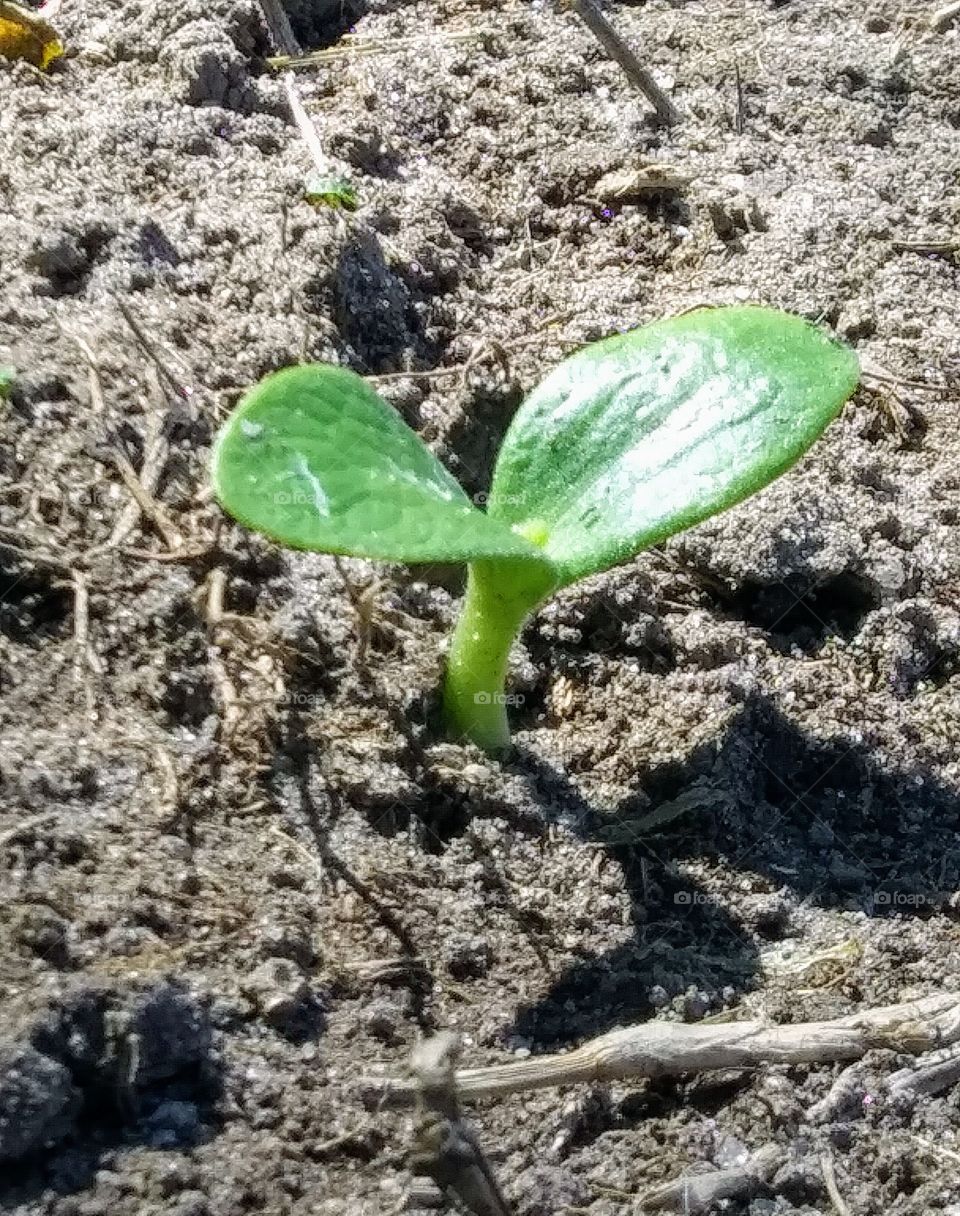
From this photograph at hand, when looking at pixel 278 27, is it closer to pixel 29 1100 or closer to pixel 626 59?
pixel 626 59

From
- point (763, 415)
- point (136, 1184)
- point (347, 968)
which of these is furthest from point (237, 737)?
Result: point (763, 415)

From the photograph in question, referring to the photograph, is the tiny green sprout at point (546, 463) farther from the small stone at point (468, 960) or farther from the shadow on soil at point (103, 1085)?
the shadow on soil at point (103, 1085)

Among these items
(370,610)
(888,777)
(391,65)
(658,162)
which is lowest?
(888,777)

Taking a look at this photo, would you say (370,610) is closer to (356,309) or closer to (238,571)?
(238,571)

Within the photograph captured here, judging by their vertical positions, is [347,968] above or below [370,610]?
below

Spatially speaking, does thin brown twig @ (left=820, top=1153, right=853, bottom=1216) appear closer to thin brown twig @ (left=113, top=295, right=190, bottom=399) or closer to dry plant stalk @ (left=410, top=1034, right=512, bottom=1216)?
dry plant stalk @ (left=410, top=1034, right=512, bottom=1216)

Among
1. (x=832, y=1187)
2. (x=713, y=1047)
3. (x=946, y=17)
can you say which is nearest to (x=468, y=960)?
(x=713, y=1047)
